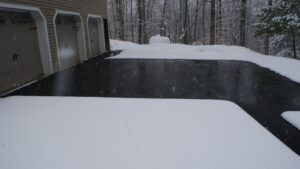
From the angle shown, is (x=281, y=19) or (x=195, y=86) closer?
(x=195, y=86)

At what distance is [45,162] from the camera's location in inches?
123

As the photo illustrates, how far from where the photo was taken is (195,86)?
7312 millimetres

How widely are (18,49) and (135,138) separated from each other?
17.3ft

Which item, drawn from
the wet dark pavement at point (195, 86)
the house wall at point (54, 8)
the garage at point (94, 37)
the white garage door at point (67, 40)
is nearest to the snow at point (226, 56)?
the wet dark pavement at point (195, 86)

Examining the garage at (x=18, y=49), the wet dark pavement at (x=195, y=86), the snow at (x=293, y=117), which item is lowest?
the snow at (x=293, y=117)

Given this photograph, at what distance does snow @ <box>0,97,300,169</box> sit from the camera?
124 inches

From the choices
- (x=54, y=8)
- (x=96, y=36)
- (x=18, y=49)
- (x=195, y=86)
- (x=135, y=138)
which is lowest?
(x=195, y=86)

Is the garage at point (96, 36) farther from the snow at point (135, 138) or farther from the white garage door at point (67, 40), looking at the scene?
the snow at point (135, 138)

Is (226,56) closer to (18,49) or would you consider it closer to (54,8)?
(54,8)

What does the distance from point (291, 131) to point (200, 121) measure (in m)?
1.68

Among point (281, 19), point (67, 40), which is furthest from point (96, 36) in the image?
point (281, 19)

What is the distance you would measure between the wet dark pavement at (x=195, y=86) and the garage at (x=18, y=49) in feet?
1.38

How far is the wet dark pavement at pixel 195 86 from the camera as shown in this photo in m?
5.39

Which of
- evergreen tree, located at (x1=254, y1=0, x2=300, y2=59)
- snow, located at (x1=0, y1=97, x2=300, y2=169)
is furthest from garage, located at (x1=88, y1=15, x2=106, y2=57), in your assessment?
evergreen tree, located at (x1=254, y1=0, x2=300, y2=59)
